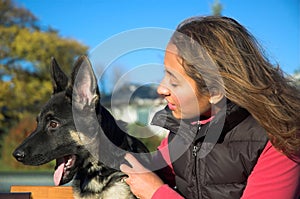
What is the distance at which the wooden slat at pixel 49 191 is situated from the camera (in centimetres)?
318

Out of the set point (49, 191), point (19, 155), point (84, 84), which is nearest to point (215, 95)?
point (84, 84)

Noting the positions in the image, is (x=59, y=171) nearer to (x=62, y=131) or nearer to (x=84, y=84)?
(x=62, y=131)

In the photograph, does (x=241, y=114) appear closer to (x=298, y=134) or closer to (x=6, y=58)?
(x=298, y=134)

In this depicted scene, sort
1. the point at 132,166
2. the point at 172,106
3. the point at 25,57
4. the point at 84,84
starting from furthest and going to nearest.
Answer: the point at 25,57, the point at 84,84, the point at 132,166, the point at 172,106

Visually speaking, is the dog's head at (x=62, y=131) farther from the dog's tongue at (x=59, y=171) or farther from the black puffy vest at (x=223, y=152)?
the black puffy vest at (x=223, y=152)

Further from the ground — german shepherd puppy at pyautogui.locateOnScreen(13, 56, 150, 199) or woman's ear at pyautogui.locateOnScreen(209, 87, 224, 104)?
woman's ear at pyautogui.locateOnScreen(209, 87, 224, 104)

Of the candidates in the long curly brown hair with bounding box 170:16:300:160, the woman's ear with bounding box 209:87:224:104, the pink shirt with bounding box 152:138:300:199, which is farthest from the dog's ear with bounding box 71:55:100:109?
the pink shirt with bounding box 152:138:300:199

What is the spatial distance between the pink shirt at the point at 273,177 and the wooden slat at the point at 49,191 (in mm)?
1357

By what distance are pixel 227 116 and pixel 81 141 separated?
3.75 ft

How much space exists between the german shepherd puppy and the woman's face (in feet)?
1.83

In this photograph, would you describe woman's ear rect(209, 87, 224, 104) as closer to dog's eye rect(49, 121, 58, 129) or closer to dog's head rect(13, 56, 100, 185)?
dog's head rect(13, 56, 100, 185)

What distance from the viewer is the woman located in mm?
2531

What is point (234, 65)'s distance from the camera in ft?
8.40

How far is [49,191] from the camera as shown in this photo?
3.18 m
